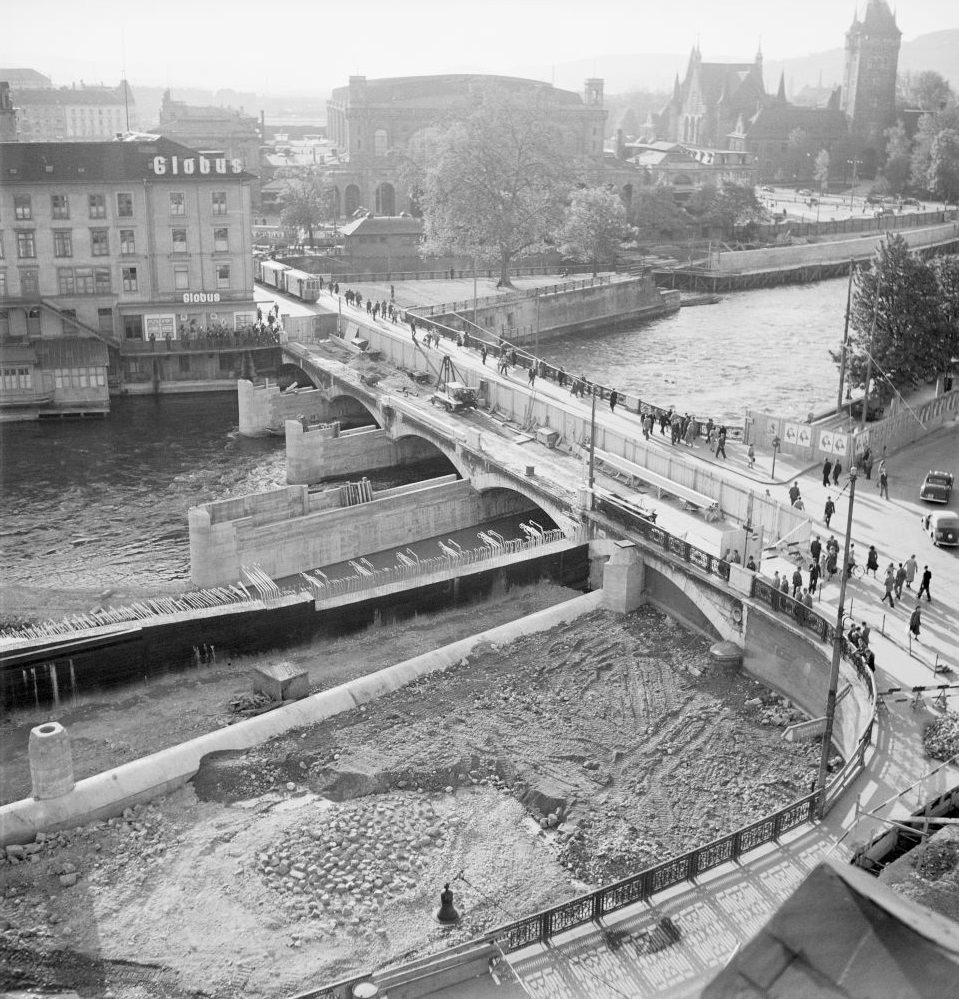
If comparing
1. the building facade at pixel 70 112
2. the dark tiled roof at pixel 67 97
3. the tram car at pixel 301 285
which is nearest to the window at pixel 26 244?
the tram car at pixel 301 285

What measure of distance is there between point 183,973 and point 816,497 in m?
30.2

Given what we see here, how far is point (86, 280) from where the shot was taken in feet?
249

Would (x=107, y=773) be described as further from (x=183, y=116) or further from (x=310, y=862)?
(x=183, y=116)

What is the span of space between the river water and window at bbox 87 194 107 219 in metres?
11.1

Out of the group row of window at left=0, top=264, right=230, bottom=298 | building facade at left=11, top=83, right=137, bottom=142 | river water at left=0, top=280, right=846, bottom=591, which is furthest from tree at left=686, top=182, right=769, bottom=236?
row of window at left=0, top=264, right=230, bottom=298

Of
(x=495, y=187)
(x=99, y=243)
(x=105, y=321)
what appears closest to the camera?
(x=99, y=243)

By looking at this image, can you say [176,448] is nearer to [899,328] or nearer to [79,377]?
[79,377]

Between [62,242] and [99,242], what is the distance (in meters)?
2.10

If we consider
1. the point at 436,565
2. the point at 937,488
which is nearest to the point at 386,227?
the point at 436,565

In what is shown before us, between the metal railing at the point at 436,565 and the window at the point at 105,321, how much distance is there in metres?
34.0

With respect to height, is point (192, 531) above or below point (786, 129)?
below

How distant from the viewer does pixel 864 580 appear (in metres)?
39.7

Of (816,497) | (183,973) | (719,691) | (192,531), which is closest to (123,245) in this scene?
(192,531)

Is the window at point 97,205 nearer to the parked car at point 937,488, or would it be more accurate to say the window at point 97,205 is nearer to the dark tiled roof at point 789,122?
the parked car at point 937,488
